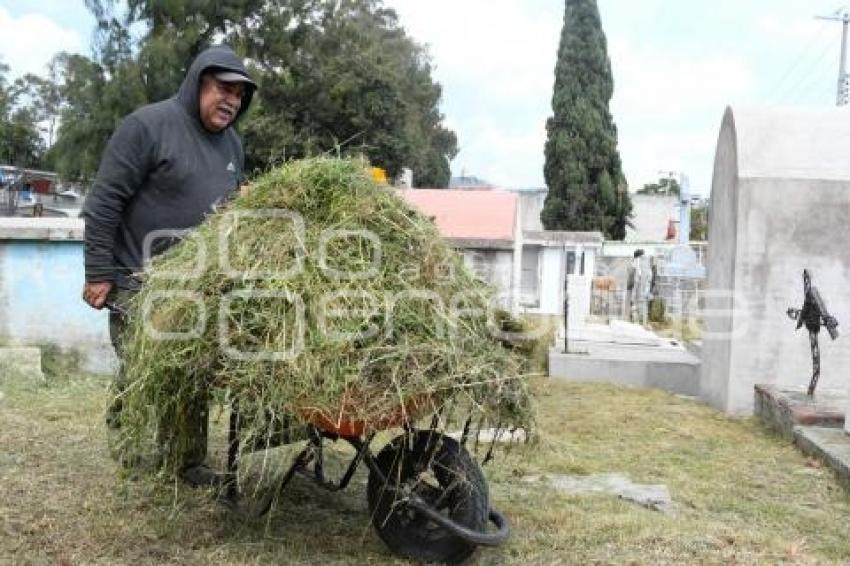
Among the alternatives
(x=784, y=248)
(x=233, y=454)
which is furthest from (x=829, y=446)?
(x=233, y=454)

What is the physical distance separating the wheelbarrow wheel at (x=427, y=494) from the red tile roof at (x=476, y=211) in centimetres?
1102

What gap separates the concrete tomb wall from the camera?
292 inches

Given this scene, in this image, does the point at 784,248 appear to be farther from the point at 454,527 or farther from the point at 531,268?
the point at 531,268

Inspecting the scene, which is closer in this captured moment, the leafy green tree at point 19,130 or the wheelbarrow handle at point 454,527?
the wheelbarrow handle at point 454,527

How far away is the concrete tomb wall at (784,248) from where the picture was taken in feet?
24.3

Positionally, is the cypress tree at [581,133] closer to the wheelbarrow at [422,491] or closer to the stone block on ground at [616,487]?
the stone block on ground at [616,487]

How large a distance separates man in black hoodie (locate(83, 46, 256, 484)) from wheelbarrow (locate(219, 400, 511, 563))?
733mm

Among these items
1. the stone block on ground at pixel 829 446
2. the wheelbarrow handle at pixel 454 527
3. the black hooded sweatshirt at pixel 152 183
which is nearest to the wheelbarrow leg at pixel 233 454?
the wheelbarrow handle at pixel 454 527

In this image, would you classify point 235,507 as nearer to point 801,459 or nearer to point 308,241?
point 308,241

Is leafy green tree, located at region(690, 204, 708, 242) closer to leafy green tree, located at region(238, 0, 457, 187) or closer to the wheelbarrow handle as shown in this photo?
leafy green tree, located at region(238, 0, 457, 187)

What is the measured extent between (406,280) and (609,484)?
2048 mm

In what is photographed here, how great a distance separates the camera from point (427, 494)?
3.21m

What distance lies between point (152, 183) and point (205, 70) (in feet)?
1.72

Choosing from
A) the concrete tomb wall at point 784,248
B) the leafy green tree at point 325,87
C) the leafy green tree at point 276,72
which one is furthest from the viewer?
the leafy green tree at point 325,87
